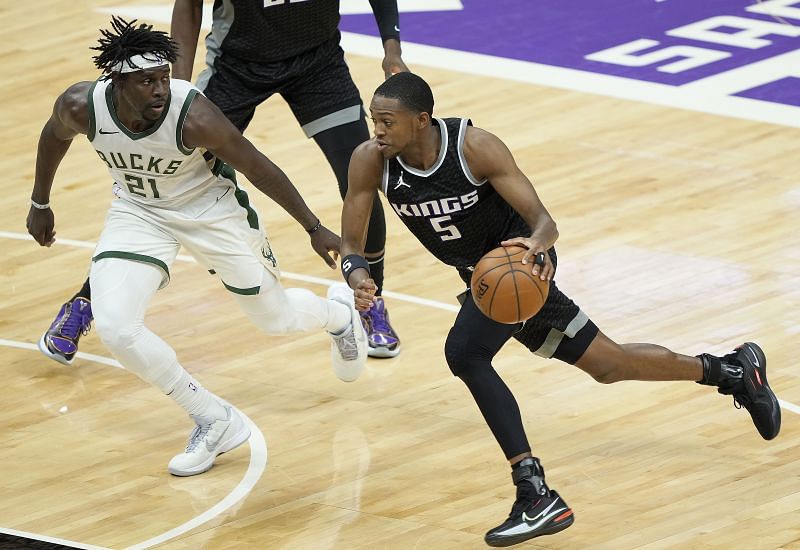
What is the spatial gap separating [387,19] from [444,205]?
79.4 inches

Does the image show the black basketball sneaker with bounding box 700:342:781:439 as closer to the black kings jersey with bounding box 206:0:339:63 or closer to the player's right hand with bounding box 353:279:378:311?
the player's right hand with bounding box 353:279:378:311

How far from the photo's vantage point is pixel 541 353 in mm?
5820

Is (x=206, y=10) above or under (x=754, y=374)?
under

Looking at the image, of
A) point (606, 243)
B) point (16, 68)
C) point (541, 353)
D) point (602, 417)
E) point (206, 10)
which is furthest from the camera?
point (206, 10)

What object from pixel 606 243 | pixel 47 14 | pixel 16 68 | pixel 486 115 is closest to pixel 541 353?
pixel 606 243

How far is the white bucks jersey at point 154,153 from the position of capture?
6.09 meters

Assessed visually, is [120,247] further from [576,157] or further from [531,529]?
[576,157]

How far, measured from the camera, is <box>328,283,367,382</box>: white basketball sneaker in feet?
22.9

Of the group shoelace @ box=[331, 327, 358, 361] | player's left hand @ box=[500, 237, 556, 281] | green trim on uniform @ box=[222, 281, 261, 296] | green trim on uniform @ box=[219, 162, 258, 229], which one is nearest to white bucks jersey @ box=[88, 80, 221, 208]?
green trim on uniform @ box=[219, 162, 258, 229]

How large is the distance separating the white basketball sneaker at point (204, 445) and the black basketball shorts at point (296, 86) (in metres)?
1.56

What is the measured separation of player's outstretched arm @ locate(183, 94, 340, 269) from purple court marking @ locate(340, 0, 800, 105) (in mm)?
5133

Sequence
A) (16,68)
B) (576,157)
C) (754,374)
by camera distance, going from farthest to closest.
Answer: (16,68) < (576,157) < (754,374)

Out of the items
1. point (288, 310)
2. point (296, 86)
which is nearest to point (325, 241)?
point (288, 310)

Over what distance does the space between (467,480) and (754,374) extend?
46.7 inches
